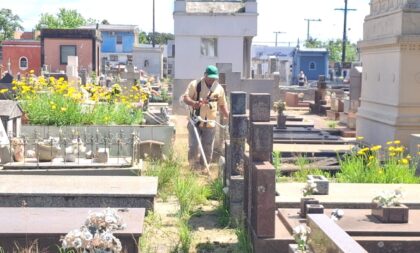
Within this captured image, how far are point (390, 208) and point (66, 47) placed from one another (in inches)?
1697

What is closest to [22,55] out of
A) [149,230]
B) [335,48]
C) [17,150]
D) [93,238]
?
[17,150]

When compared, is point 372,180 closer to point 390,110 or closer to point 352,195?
point 352,195

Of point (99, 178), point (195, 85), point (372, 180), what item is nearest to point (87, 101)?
point (195, 85)

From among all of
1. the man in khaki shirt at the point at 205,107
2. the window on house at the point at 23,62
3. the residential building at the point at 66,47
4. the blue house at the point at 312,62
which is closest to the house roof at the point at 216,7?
the residential building at the point at 66,47

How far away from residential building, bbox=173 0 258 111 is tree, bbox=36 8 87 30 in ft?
158

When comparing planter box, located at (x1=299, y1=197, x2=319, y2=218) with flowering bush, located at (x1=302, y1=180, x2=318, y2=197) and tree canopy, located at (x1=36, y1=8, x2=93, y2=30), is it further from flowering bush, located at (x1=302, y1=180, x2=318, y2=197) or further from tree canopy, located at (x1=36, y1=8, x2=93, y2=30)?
tree canopy, located at (x1=36, y1=8, x2=93, y2=30)

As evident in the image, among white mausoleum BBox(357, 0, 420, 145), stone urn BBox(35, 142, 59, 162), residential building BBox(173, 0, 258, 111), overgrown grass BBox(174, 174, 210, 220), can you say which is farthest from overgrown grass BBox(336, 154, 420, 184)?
residential building BBox(173, 0, 258, 111)

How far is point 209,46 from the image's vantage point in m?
31.0

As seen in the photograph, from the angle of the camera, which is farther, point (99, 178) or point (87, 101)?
point (87, 101)

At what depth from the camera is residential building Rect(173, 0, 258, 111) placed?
3025 centimetres

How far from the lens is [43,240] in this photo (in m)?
5.47

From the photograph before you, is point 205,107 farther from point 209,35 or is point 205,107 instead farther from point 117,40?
point 117,40

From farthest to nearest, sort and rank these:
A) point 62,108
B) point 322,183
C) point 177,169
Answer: point 62,108, point 177,169, point 322,183

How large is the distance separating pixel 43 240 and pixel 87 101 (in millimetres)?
8049
